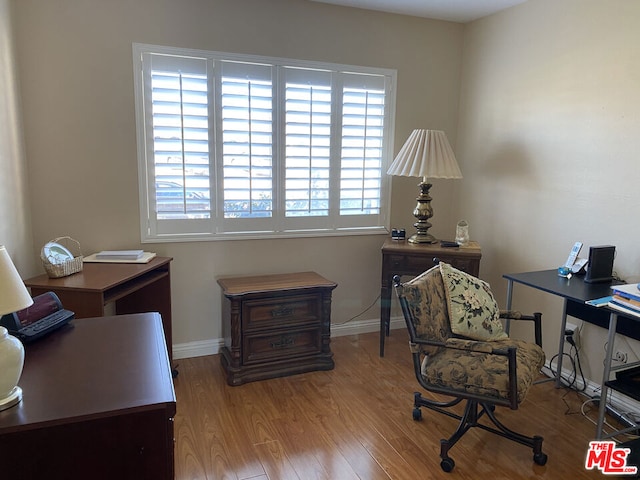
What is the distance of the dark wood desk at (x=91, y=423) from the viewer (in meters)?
1.14

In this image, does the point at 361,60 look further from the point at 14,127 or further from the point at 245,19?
the point at 14,127

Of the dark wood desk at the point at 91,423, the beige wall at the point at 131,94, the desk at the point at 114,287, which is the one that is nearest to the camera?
the dark wood desk at the point at 91,423

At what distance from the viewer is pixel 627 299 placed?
204cm

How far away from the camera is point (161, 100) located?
9.50 feet

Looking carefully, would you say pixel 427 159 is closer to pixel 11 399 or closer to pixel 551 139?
pixel 551 139

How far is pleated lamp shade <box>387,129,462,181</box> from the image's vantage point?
3.10 m

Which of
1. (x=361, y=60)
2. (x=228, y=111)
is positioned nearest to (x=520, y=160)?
(x=361, y=60)

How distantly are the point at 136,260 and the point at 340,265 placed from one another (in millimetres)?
1565

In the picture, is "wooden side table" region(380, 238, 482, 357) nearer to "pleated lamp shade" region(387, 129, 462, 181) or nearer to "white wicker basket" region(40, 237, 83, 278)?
"pleated lamp shade" region(387, 129, 462, 181)

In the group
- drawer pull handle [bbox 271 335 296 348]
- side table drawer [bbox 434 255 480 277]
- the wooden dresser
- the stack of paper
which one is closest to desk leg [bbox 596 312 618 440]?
side table drawer [bbox 434 255 480 277]

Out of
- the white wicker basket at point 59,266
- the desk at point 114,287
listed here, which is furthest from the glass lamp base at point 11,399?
the white wicker basket at point 59,266

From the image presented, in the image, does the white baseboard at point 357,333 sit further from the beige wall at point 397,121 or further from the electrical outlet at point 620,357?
the electrical outlet at point 620,357

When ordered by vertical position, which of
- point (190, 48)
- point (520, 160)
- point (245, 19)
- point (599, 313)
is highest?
point (245, 19)

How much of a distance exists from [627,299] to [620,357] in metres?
0.75
